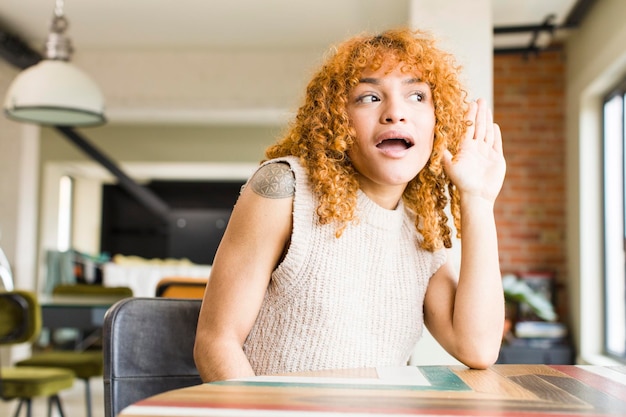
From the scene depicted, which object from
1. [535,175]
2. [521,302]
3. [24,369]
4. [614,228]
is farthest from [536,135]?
[24,369]

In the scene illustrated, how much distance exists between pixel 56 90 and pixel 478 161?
3111 millimetres

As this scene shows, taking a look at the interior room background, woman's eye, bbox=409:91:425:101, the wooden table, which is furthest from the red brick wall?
the wooden table

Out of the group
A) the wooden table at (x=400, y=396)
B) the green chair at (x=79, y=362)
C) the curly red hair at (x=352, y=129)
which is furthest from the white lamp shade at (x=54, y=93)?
the wooden table at (x=400, y=396)

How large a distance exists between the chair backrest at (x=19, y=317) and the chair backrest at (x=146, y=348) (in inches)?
73.1

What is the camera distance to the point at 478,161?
140 cm

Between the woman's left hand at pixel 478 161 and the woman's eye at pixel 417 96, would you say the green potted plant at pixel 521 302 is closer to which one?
the woman's left hand at pixel 478 161

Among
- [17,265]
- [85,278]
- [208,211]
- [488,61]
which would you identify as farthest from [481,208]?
[208,211]

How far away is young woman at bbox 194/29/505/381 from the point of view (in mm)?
1242

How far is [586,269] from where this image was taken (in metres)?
5.02

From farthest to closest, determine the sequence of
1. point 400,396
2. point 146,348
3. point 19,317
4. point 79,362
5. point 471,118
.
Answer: point 79,362 < point 19,317 < point 471,118 < point 146,348 < point 400,396

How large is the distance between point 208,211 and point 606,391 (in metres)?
11.1

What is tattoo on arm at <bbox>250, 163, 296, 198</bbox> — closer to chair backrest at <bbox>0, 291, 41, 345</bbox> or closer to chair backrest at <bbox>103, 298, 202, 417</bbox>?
chair backrest at <bbox>103, 298, 202, 417</bbox>

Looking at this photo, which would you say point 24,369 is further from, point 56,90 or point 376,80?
point 376,80

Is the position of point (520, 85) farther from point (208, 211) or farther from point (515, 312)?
point (208, 211)
